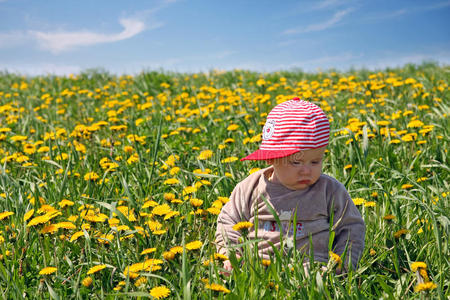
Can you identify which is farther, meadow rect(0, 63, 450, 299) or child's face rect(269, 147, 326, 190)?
child's face rect(269, 147, 326, 190)

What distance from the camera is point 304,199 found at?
92.2 inches

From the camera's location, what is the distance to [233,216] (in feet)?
8.10

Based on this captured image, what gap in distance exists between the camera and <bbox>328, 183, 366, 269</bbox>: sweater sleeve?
7.50 feet

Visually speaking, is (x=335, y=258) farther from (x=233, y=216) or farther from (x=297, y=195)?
(x=233, y=216)

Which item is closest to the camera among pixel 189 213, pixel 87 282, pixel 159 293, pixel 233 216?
pixel 159 293

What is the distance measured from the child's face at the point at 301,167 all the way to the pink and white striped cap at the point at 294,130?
57mm

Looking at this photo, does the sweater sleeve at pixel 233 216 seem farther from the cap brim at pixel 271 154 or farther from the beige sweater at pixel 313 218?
the cap brim at pixel 271 154

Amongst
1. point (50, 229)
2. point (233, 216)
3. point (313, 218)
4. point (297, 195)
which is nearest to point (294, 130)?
point (297, 195)

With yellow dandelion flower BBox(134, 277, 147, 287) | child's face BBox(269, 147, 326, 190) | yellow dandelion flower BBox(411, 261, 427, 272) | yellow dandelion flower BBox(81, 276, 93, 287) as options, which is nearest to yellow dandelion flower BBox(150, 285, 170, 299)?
yellow dandelion flower BBox(134, 277, 147, 287)

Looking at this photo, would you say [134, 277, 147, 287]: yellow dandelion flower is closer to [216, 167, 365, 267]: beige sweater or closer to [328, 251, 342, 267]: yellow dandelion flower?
[216, 167, 365, 267]: beige sweater

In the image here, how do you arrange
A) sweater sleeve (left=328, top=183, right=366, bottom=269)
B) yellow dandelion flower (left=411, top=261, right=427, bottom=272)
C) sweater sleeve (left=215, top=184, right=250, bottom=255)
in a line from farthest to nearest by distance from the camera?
sweater sleeve (left=215, top=184, right=250, bottom=255) < sweater sleeve (left=328, top=183, right=366, bottom=269) < yellow dandelion flower (left=411, top=261, right=427, bottom=272)

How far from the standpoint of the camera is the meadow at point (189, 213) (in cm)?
200

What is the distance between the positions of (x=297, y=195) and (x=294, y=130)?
38 centimetres

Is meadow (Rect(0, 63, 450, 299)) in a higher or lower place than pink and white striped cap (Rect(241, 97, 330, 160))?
lower
